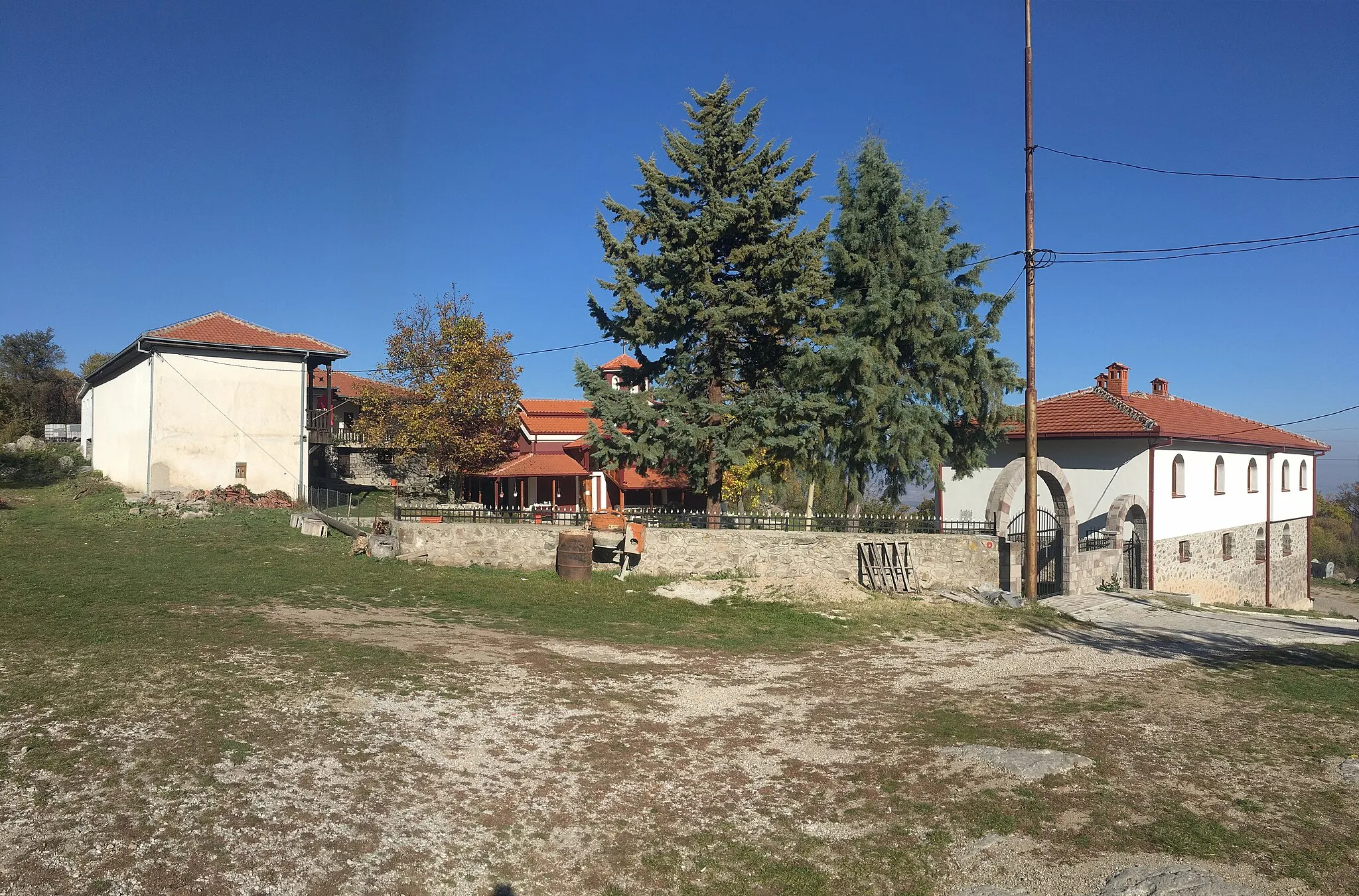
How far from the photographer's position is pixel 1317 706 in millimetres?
10250

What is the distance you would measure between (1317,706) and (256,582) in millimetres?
18561

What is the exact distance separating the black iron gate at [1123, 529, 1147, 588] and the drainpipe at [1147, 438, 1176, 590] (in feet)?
0.81

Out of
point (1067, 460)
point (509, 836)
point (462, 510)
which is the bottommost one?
point (509, 836)

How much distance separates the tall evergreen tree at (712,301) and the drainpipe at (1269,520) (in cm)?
2243

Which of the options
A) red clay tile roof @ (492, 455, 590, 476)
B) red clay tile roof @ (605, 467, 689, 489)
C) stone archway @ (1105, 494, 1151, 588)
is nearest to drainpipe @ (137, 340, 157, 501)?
red clay tile roof @ (492, 455, 590, 476)

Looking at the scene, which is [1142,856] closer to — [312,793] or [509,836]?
[509,836]

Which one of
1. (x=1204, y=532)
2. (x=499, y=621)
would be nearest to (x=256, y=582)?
(x=499, y=621)

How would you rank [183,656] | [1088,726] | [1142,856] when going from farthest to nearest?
[183,656] < [1088,726] < [1142,856]

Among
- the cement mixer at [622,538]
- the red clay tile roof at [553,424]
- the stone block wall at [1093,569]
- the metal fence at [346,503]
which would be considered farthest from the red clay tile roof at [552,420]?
the stone block wall at [1093,569]

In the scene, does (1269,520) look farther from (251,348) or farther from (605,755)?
(251,348)

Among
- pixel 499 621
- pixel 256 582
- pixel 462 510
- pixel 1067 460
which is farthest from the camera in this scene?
pixel 1067 460

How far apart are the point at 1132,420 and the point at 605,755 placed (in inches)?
875

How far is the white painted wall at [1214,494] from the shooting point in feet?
79.9

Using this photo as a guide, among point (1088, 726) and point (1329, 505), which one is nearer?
point (1088, 726)
